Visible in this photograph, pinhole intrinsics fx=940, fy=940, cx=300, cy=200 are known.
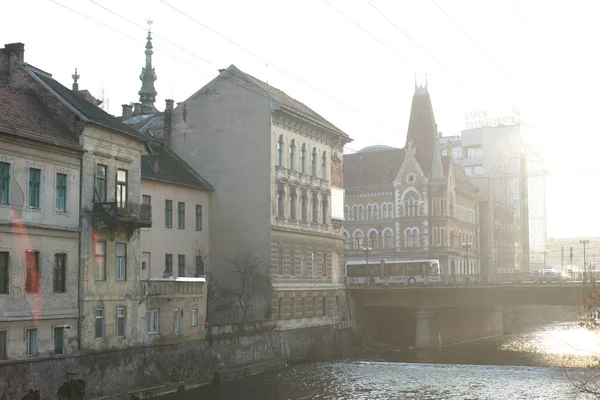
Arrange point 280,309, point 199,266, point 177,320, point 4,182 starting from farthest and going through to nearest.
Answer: point 280,309 < point 199,266 < point 177,320 < point 4,182

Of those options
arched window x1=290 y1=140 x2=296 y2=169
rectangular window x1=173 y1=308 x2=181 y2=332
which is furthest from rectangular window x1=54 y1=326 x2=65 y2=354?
arched window x1=290 y1=140 x2=296 y2=169

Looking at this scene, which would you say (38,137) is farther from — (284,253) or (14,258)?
(284,253)

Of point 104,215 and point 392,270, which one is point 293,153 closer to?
point 104,215

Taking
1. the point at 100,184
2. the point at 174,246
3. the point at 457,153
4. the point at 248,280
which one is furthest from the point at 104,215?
the point at 457,153

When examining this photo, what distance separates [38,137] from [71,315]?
8.67 meters

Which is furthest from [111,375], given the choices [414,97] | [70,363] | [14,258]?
[414,97]

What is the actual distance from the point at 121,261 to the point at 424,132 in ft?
285

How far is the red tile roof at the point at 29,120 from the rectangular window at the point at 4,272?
213 inches

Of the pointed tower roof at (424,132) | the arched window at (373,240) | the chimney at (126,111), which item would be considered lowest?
the arched window at (373,240)

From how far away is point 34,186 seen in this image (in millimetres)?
43469

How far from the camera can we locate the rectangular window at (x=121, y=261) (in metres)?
48.8

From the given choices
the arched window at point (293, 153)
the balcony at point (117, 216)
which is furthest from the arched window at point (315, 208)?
the balcony at point (117, 216)

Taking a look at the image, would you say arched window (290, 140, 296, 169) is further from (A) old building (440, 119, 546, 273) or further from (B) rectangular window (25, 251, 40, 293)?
(A) old building (440, 119, 546, 273)

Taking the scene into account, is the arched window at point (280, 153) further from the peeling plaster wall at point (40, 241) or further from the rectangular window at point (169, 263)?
the peeling plaster wall at point (40, 241)
